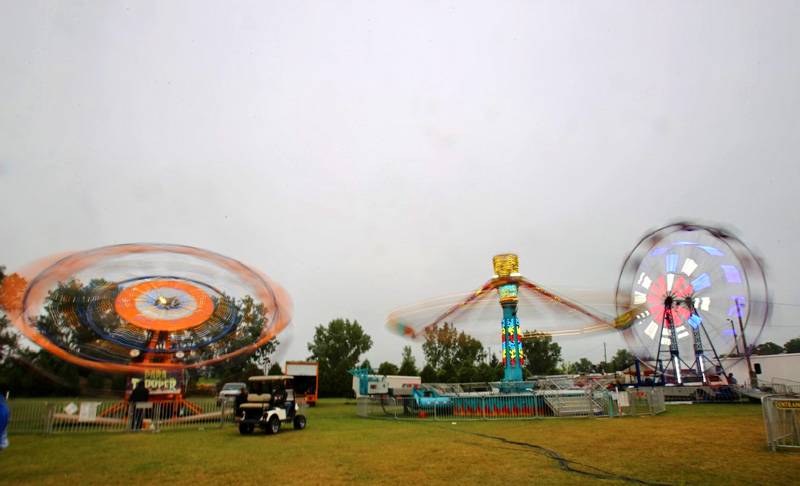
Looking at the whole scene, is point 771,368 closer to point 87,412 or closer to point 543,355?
point 87,412

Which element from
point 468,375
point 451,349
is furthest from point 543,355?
point 468,375

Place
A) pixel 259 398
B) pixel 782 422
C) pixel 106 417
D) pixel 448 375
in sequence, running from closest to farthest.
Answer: pixel 782 422
pixel 259 398
pixel 106 417
pixel 448 375

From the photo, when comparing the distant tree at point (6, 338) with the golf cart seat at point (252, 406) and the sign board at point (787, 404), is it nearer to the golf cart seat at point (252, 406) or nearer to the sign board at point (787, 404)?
the golf cart seat at point (252, 406)

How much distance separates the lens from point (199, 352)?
1003 inches

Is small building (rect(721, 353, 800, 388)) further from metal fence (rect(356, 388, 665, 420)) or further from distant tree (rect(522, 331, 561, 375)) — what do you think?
distant tree (rect(522, 331, 561, 375))

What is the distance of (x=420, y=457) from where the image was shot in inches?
393

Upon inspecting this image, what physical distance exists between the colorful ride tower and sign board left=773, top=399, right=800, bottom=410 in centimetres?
1653

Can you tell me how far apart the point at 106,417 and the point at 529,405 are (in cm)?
1629

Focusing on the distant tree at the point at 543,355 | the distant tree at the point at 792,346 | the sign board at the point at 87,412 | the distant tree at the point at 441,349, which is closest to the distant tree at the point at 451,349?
the distant tree at the point at 441,349

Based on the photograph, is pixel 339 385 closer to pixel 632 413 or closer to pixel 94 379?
pixel 94 379

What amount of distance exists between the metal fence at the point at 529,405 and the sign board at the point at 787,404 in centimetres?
935

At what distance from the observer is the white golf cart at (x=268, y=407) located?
14922mm

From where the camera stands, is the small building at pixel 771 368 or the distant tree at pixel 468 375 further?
the distant tree at pixel 468 375

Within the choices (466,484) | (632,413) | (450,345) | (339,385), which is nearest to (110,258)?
(466,484)
